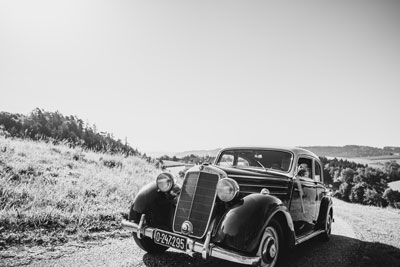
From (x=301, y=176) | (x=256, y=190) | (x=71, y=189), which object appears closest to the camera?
(x=256, y=190)

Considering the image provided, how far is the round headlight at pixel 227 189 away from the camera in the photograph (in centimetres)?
307

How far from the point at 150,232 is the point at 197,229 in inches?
25.2

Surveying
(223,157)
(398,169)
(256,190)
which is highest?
(223,157)

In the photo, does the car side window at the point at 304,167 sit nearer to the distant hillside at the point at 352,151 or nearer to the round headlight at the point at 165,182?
the round headlight at the point at 165,182

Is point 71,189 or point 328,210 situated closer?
point 328,210

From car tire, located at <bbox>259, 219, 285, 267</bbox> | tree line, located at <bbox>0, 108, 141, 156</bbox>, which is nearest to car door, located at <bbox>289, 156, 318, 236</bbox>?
car tire, located at <bbox>259, 219, 285, 267</bbox>

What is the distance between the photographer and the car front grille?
10.3ft

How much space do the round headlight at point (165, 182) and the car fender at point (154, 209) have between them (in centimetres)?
12

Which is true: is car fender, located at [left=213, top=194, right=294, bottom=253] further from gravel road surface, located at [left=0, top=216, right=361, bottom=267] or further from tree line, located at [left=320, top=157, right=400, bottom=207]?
tree line, located at [left=320, top=157, right=400, bottom=207]

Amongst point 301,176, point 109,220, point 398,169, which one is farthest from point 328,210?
point 398,169

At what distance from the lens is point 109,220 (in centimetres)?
518

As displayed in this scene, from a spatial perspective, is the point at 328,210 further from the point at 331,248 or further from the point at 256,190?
the point at 256,190

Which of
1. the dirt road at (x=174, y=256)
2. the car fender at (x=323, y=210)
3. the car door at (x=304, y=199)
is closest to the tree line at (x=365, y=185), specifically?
the car fender at (x=323, y=210)

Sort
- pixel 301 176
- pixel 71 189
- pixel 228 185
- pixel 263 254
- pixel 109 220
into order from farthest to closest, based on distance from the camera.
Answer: pixel 71 189 → pixel 109 220 → pixel 301 176 → pixel 228 185 → pixel 263 254
